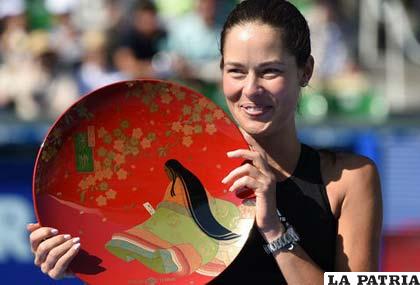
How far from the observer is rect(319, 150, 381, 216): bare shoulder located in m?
2.54

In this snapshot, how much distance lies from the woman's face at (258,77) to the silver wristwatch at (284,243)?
11.1 inches

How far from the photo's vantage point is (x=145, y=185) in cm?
246

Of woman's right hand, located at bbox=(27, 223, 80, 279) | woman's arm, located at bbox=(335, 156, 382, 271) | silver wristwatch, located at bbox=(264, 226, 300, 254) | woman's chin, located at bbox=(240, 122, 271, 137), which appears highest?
woman's chin, located at bbox=(240, 122, 271, 137)

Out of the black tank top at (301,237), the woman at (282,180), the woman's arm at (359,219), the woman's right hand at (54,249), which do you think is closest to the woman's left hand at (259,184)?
the woman at (282,180)

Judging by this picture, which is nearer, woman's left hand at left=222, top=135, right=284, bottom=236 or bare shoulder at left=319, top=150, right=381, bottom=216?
woman's left hand at left=222, top=135, right=284, bottom=236

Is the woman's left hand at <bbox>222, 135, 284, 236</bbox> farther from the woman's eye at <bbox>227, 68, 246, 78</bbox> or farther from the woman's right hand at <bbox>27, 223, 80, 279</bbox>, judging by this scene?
the woman's right hand at <bbox>27, 223, 80, 279</bbox>

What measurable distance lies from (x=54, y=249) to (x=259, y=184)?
508mm

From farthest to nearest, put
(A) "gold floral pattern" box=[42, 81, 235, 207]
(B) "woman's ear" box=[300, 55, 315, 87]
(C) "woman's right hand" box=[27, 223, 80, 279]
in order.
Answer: (B) "woman's ear" box=[300, 55, 315, 87] → (A) "gold floral pattern" box=[42, 81, 235, 207] → (C) "woman's right hand" box=[27, 223, 80, 279]

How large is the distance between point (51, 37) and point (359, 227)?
6.40 meters

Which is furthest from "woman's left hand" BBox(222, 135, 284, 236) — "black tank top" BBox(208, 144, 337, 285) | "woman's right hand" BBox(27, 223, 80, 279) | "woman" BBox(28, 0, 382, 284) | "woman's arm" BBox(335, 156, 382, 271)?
"woman's right hand" BBox(27, 223, 80, 279)

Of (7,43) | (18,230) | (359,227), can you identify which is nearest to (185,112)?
(359,227)

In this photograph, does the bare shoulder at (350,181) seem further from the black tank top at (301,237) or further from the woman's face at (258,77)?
the woman's face at (258,77)

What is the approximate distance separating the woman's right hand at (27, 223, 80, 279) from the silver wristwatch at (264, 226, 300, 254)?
46cm

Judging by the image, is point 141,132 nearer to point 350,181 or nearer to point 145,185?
point 145,185
